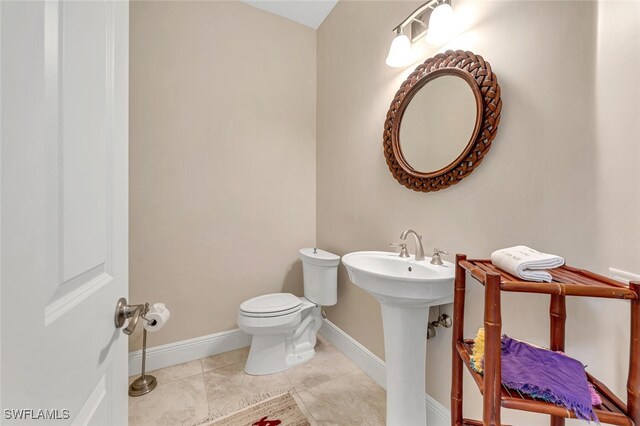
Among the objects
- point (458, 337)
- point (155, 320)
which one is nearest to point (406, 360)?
point (458, 337)

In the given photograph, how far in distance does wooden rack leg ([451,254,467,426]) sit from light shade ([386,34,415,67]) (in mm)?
1110

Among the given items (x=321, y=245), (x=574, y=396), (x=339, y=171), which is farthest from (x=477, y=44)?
(x=321, y=245)

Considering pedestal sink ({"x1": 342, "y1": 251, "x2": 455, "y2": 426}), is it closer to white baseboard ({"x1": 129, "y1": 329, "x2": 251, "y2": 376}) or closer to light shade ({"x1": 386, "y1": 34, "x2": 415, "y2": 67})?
light shade ({"x1": 386, "y1": 34, "x2": 415, "y2": 67})

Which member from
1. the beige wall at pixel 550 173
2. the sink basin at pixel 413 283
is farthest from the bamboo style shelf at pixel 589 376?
→ the sink basin at pixel 413 283

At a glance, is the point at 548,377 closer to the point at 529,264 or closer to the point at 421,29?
the point at 529,264

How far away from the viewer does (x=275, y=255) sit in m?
2.16

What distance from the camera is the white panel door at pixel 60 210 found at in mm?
293

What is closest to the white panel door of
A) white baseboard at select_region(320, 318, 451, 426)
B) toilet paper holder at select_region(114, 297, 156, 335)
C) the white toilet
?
toilet paper holder at select_region(114, 297, 156, 335)

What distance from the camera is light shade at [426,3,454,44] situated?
1.14 meters

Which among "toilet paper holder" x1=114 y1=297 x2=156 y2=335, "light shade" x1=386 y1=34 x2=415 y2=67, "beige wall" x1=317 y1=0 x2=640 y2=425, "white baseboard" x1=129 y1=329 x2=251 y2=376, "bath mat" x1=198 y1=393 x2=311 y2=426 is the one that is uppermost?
"light shade" x1=386 y1=34 x2=415 y2=67

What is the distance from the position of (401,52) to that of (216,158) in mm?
1437

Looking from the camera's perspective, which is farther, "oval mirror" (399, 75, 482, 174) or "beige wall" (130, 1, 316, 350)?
"beige wall" (130, 1, 316, 350)

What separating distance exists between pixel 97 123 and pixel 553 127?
52.3 inches

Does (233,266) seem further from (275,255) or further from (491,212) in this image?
(491,212)
